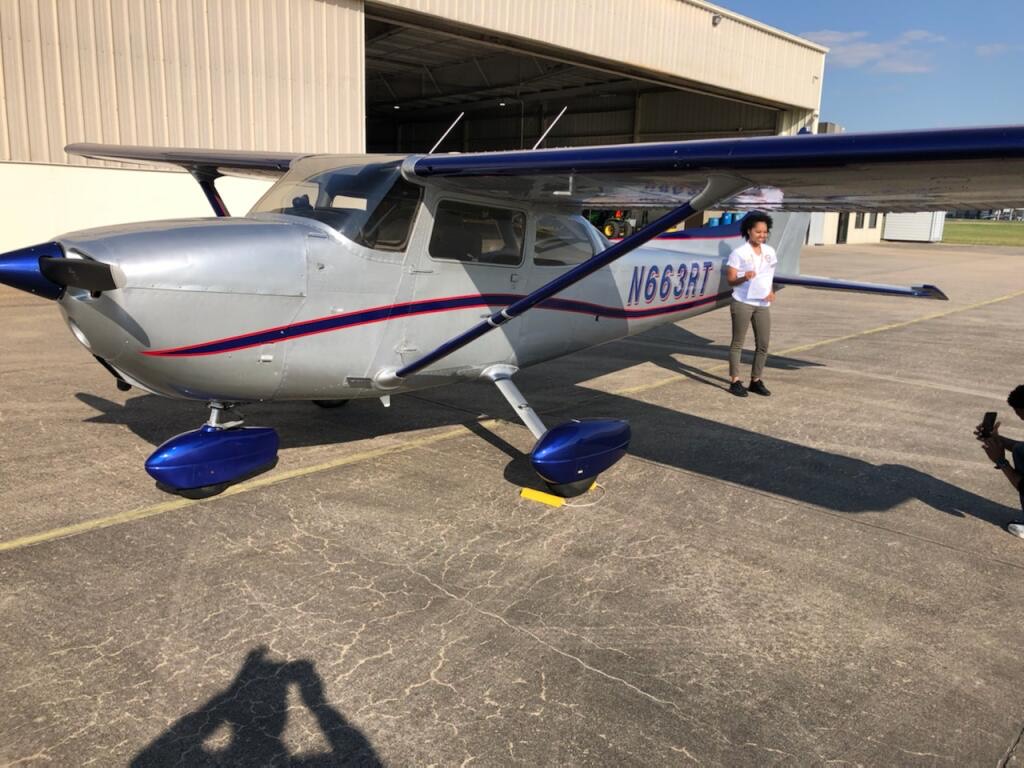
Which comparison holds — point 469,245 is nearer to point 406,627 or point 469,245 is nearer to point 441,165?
point 441,165

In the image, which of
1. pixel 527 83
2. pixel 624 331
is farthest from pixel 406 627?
pixel 527 83

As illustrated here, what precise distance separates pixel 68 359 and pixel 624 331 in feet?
20.1

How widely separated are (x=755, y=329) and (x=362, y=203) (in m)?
4.61

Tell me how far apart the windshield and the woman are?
3948 millimetres

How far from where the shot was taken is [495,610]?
10.8 ft

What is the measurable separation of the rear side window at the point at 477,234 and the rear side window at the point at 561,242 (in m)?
0.22

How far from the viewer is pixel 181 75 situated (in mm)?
14250

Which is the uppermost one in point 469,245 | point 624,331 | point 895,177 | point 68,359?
point 895,177

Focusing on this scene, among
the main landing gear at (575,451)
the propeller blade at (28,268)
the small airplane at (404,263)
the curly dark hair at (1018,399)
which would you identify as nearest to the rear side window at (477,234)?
the small airplane at (404,263)

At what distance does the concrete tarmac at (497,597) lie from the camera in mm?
2510

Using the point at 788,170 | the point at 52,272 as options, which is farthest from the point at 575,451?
the point at 52,272

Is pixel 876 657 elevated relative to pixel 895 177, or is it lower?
lower

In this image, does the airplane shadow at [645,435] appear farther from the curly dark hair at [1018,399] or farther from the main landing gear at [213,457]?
the main landing gear at [213,457]

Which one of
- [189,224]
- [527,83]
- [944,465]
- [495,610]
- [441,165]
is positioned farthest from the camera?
[527,83]
